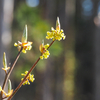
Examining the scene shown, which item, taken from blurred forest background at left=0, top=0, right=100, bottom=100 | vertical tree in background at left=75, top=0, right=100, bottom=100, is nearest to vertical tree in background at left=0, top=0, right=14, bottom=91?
blurred forest background at left=0, top=0, right=100, bottom=100

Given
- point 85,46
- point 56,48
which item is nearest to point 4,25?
point 56,48

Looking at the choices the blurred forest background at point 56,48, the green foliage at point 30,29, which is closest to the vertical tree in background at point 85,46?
the blurred forest background at point 56,48

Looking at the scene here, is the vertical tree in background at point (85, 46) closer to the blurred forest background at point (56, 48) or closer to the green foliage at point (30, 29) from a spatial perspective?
the blurred forest background at point (56, 48)

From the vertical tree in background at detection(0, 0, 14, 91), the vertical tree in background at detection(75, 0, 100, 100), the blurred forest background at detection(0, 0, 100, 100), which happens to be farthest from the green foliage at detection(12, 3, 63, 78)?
the vertical tree in background at detection(75, 0, 100, 100)

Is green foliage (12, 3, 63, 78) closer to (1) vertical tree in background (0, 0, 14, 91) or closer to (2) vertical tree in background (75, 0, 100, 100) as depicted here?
(1) vertical tree in background (0, 0, 14, 91)

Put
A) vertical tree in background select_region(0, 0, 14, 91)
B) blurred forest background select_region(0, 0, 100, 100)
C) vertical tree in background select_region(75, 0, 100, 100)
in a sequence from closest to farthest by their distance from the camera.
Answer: vertical tree in background select_region(0, 0, 14, 91) < blurred forest background select_region(0, 0, 100, 100) < vertical tree in background select_region(75, 0, 100, 100)

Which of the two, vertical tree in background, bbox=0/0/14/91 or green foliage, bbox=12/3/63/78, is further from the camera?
green foliage, bbox=12/3/63/78

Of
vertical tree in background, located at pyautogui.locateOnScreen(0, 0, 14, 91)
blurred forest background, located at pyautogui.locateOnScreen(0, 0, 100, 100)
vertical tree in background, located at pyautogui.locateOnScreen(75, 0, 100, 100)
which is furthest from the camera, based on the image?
vertical tree in background, located at pyautogui.locateOnScreen(75, 0, 100, 100)

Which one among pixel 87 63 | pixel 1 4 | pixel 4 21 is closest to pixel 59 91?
pixel 87 63

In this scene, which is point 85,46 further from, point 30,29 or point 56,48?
point 30,29
